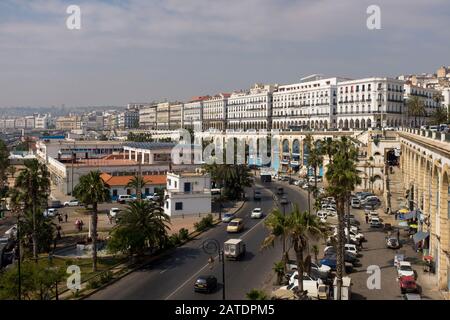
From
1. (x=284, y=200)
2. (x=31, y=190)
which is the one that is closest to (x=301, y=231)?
(x=31, y=190)

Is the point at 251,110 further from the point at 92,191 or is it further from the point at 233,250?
the point at 92,191

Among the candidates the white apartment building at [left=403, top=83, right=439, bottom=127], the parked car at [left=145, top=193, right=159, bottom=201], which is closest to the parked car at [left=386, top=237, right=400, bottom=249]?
the parked car at [left=145, top=193, right=159, bottom=201]

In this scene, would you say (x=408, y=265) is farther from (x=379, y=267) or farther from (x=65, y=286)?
(x=65, y=286)

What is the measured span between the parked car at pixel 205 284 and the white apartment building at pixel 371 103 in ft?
233

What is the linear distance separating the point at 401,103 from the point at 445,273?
78.6 meters

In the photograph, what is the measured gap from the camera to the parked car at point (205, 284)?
99.1ft

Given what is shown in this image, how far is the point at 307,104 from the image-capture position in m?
119

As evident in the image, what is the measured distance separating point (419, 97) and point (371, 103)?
1948 cm

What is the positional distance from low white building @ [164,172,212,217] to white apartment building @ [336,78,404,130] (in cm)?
4613

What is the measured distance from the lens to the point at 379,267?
36.0 metres

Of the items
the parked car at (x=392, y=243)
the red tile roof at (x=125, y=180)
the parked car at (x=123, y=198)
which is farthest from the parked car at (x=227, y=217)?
the red tile roof at (x=125, y=180)

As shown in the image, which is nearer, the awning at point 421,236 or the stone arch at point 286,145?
the awning at point 421,236

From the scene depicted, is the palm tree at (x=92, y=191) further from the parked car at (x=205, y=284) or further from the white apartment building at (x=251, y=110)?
the white apartment building at (x=251, y=110)

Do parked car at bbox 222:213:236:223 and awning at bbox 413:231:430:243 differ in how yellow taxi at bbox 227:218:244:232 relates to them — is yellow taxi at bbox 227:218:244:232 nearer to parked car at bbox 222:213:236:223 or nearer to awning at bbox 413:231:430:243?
parked car at bbox 222:213:236:223
